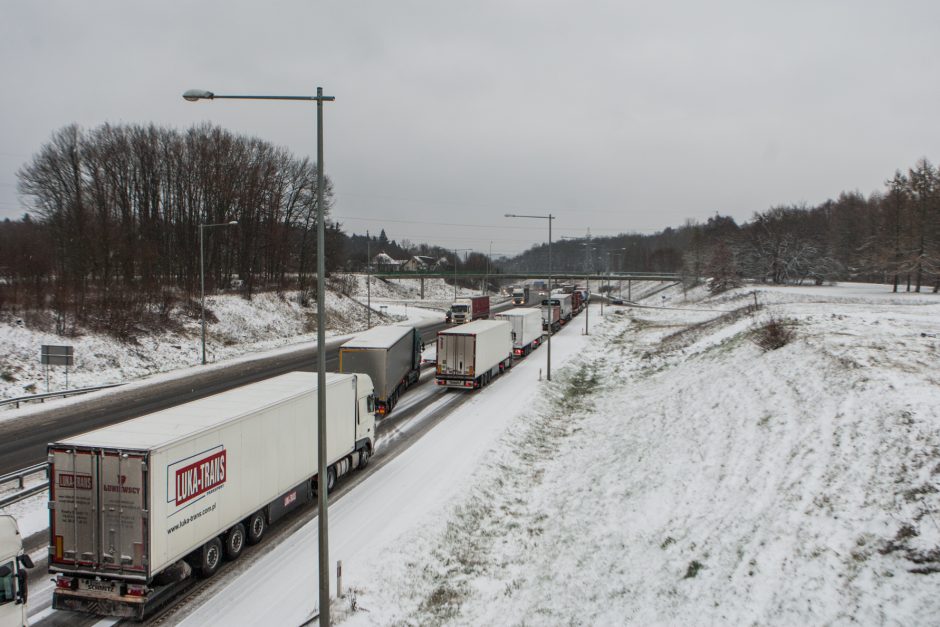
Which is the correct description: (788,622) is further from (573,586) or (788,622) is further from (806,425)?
(806,425)

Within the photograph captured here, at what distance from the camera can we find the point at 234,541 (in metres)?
12.1

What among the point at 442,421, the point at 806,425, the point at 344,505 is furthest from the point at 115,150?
the point at 806,425

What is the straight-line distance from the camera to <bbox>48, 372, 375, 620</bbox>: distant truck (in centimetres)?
925

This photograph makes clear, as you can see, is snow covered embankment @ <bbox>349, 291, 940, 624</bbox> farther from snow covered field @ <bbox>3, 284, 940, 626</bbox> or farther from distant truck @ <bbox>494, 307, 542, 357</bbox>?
distant truck @ <bbox>494, 307, 542, 357</bbox>

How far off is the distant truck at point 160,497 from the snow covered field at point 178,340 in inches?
897

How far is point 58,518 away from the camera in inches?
373

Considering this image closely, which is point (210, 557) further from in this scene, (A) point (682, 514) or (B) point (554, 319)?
(B) point (554, 319)

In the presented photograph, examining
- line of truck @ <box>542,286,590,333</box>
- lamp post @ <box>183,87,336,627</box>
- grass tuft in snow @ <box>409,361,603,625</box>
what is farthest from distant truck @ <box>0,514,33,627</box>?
line of truck @ <box>542,286,590,333</box>

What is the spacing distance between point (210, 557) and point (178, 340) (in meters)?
33.4

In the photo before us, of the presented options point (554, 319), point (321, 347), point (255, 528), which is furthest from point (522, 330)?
point (321, 347)

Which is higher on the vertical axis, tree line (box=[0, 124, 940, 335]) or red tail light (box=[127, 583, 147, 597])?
tree line (box=[0, 124, 940, 335])

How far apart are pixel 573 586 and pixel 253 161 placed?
60.4 meters

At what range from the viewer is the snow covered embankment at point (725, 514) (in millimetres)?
9391

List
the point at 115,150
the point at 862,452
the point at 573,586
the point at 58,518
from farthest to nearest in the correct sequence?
the point at 115,150, the point at 862,452, the point at 573,586, the point at 58,518
